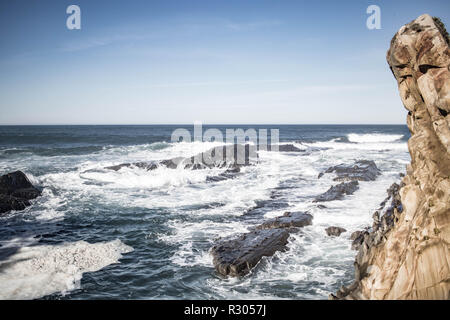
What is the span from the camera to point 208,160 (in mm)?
28969

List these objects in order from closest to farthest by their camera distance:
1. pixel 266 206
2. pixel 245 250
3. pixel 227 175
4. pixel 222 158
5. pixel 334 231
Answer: pixel 245 250 → pixel 334 231 → pixel 266 206 → pixel 227 175 → pixel 222 158

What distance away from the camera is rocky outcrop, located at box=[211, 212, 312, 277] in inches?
338

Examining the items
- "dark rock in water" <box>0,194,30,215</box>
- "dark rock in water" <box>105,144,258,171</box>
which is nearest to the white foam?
"dark rock in water" <box>0,194,30,215</box>

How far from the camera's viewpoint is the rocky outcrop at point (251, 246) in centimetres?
858

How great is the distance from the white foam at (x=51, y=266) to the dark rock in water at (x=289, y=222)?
212 inches

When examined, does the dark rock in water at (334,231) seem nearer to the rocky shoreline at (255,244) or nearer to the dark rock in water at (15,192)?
the rocky shoreline at (255,244)

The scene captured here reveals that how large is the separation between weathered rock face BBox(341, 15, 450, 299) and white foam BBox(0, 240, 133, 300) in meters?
7.49

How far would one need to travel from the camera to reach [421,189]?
535 cm

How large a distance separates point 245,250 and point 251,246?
0.33m

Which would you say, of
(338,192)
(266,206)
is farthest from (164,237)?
(338,192)

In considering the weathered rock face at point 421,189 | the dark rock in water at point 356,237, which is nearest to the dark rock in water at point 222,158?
the dark rock in water at point 356,237

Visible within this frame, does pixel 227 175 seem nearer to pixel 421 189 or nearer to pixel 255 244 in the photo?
pixel 255 244
